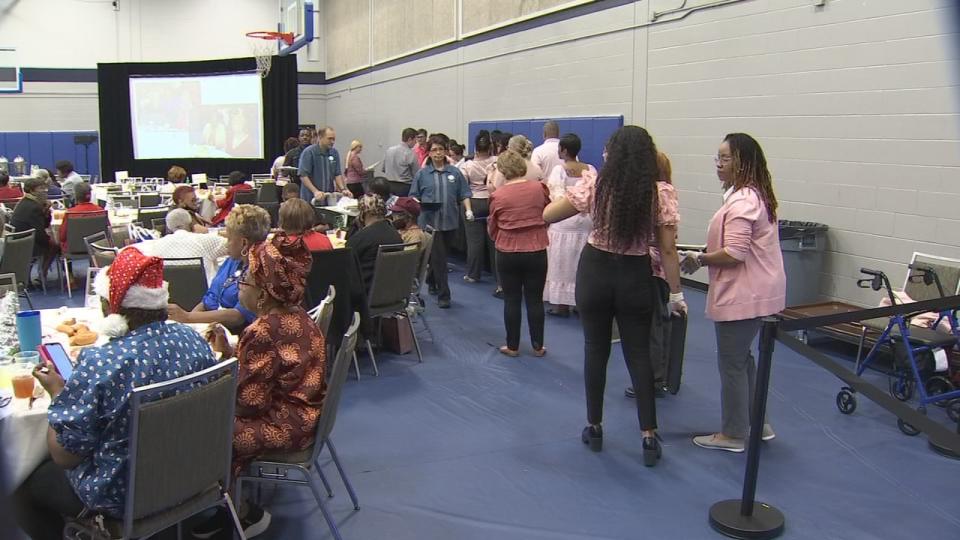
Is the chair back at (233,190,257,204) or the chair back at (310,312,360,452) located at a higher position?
the chair back at (233,190,257,204)

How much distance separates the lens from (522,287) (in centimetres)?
558

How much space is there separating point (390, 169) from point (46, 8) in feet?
41.7

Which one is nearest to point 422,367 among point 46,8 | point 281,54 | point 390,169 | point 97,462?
point 97,462

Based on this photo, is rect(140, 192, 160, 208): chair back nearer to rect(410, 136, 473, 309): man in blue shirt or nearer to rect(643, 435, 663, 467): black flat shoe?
rect(410, 136, 473, 309): man in blue shirt

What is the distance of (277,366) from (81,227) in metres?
5.62

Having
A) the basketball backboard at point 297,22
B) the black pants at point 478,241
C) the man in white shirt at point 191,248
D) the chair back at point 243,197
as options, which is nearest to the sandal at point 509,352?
the man in white shirt at point 191,248

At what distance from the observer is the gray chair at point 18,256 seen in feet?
20.2

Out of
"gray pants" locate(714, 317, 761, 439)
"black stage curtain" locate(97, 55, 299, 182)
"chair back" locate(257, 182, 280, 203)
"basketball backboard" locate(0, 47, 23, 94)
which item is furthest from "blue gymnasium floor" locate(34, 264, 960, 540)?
"basketball backboard" locate(0, 47, 23, 94)

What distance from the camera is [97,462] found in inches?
90.9

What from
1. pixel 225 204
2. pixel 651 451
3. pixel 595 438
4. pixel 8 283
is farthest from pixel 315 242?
pixel 225 204

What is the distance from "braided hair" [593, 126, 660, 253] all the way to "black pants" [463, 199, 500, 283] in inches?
159

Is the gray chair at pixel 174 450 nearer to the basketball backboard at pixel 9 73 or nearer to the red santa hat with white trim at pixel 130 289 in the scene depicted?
the red santa hat with white trim at pixel 130 289

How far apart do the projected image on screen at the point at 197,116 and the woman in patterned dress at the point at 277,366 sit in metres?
13.8

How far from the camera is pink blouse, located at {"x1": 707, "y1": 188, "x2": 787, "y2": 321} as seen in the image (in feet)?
11.8
